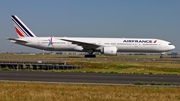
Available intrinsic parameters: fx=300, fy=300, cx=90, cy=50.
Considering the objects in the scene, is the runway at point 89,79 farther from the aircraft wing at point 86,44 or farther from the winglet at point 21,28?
the winglet at point 21,28

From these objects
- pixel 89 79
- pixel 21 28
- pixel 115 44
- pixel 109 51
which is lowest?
→ pixel 89 79

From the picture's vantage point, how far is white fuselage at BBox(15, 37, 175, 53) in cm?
5544

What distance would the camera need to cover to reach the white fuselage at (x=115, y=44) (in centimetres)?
5544

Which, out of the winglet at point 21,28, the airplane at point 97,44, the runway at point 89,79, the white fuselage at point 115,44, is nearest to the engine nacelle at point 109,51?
the airplane at point 97,44

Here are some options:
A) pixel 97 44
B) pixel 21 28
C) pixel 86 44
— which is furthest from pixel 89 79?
pixel 21 28

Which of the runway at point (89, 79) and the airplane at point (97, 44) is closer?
the runway at point (89, 79)

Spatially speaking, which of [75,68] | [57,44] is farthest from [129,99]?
[57,44]

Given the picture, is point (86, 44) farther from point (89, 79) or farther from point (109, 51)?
point (89, 79)

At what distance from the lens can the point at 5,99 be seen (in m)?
11.5

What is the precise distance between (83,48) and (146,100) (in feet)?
143

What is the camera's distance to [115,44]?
55.3 metres

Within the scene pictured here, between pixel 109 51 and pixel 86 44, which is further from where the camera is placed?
pixel 86 44

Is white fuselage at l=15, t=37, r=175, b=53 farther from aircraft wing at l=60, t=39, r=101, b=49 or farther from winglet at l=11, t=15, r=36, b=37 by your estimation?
winglet at l=11, t=15, r=36, b=37

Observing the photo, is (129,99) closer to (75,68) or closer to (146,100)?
(146,100)
